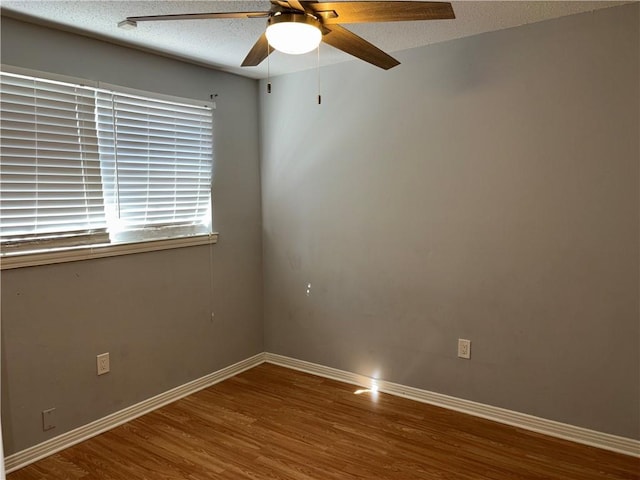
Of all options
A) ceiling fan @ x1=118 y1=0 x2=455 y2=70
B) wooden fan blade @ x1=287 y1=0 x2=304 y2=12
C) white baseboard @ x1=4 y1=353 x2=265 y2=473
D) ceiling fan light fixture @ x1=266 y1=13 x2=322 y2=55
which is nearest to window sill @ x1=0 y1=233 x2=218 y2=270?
white baseboard @ x1=4 y1=353 x2=265 y2=473

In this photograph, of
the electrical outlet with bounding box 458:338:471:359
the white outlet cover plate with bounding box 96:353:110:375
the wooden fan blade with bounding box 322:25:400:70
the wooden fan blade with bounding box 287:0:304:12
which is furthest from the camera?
the electrical outlet with bounding box 458:338:471:359

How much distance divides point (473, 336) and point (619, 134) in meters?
1.36

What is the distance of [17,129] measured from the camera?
2.44 metres

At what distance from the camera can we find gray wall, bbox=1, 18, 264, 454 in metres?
2.53

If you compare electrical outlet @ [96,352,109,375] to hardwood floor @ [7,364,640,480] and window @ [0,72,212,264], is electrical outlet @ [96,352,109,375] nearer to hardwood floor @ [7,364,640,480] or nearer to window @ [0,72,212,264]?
hardwood floor @ [7,364,640,480]

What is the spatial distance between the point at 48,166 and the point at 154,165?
67 cm

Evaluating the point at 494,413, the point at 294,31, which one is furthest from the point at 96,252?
the point at 494,413

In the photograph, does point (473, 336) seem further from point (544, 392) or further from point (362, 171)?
point (362, 171)

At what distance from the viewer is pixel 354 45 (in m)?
1.96

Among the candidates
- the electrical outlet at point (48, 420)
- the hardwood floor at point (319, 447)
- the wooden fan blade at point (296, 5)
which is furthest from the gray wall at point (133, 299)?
the wooden fan blade at point (296, 5)

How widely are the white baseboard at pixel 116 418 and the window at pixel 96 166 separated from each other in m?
1.03

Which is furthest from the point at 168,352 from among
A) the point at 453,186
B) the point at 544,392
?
the point at 544,392

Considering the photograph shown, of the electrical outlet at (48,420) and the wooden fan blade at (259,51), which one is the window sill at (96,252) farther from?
the wooden fan blade at (259,51)

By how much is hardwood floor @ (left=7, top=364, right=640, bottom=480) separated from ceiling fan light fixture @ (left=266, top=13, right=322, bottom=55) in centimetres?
197
